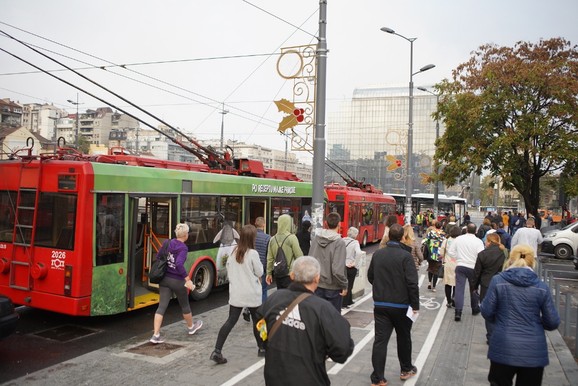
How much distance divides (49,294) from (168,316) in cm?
221

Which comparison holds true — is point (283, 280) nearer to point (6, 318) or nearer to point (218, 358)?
point (218, 358)

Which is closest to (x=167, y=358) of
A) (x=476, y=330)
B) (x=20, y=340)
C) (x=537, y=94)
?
(x=20, y=340)

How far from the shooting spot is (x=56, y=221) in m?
7.97

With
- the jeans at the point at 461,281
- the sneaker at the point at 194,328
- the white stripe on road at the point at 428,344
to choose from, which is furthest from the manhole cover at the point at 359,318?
the sneaker at the point at 194,328

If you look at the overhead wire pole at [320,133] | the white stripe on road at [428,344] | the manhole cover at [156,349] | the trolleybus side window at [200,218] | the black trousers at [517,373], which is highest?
the overhead wire pole at [320,133]

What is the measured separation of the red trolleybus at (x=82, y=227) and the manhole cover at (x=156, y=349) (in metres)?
1.23

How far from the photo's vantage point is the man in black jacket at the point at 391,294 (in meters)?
5.38

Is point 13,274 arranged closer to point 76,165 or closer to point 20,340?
point 20,340

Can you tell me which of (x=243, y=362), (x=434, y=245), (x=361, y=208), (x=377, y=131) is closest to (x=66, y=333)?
(x=243, y=362)

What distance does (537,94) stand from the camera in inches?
836

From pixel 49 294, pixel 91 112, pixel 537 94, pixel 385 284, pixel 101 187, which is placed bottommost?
pixel 49 294

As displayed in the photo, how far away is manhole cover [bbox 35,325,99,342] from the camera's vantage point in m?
7.68

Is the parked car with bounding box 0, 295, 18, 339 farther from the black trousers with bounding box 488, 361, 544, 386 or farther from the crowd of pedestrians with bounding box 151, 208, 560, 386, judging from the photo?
the black trousers with bounding box 488, 361, 544, 386

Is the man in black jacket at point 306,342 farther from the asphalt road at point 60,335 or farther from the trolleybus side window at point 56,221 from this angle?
the trolleybus side window at point 56,221
